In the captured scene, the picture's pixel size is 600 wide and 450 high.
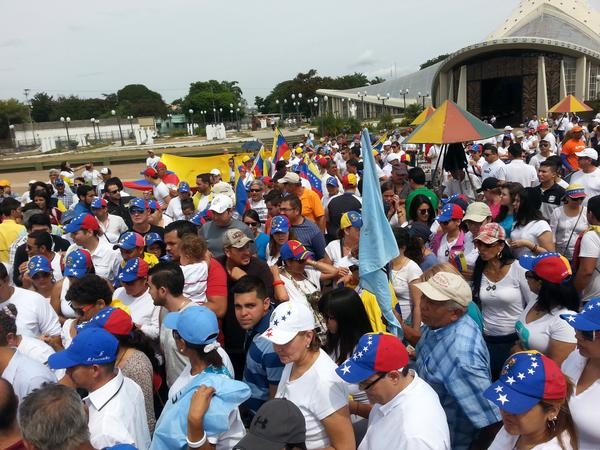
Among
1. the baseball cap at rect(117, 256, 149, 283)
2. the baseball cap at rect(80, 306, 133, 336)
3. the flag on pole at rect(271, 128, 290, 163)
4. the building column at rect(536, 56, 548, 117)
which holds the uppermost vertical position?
the building column at rect(536, 56, 548, 117)

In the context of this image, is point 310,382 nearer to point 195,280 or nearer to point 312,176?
point 195,280

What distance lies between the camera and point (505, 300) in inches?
135

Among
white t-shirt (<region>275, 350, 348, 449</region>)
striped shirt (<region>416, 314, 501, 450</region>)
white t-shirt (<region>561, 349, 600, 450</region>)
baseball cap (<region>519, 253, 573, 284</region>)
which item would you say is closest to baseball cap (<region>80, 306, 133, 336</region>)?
white t-shirt (<region>275, 350, 348, 449</region>)

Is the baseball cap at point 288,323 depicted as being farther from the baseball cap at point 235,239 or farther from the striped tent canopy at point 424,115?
the striped tent canopy at point 424,115

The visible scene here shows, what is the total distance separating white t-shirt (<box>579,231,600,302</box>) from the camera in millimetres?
3584

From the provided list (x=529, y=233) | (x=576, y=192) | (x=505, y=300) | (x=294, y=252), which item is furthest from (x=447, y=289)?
(x=576, y=192)

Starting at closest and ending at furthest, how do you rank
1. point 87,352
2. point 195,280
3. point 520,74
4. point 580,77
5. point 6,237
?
point 87,352 → point 195,280 → point 6,237 → point 580,77 → point 520,74

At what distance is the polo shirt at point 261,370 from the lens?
2797 millimetres

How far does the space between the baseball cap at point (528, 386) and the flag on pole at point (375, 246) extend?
1.25m

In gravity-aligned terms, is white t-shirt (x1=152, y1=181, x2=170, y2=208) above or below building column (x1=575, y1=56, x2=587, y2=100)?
below

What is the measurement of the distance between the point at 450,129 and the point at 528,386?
18.4 ft

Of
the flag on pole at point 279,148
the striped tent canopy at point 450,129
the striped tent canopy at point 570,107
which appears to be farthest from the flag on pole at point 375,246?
the striped tent canopy at point 570,107

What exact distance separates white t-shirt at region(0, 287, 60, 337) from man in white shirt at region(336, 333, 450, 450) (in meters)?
2.77

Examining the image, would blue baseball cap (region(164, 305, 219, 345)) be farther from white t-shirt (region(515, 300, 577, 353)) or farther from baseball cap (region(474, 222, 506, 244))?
baseball cap (region(474, 222, 506, 244))
